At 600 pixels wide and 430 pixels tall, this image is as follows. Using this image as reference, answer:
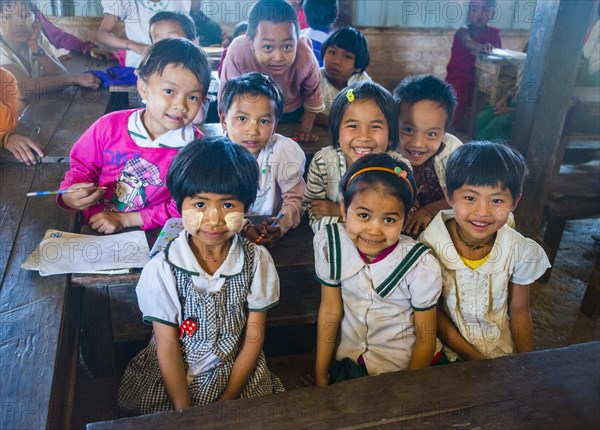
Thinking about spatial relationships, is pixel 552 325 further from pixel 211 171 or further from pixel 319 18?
pixel 319 18

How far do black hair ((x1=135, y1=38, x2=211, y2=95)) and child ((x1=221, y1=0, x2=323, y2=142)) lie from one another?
0.66 metres

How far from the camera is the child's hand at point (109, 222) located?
2002mm

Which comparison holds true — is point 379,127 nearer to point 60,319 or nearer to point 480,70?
point 60,319

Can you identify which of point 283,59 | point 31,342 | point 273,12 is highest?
point 273,12

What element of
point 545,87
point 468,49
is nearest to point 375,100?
point 545,87

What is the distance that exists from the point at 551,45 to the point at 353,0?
3380 millimetres

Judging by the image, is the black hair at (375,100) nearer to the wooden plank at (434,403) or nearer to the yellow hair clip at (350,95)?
the yellow hair clip at (350,95)

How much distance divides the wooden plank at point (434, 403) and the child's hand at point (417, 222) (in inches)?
34.4

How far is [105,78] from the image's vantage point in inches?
142

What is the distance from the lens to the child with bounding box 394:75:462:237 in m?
2.14

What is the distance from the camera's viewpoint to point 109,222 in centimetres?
201

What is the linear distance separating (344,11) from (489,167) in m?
4.52

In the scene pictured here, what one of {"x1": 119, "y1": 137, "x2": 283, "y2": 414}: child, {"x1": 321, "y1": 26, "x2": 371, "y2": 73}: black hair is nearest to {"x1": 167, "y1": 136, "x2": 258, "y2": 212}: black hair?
{"x1": 119, "y1": 137, "x2": 283, "y2": 414}: child

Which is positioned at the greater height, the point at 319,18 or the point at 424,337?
the point at 319,18
